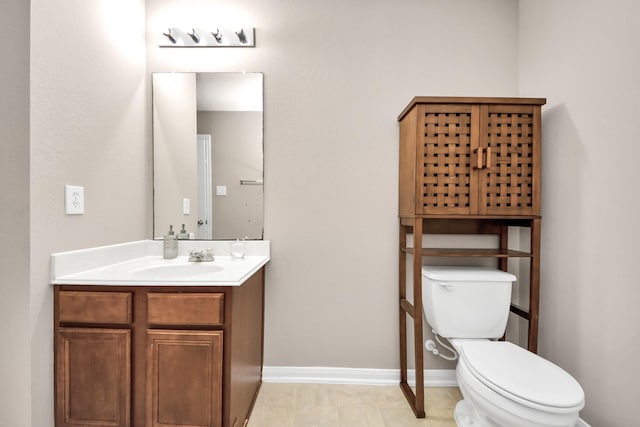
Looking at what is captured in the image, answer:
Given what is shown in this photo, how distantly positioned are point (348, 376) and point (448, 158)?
1.44 meters

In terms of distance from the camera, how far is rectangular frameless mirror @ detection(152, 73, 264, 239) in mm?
1911

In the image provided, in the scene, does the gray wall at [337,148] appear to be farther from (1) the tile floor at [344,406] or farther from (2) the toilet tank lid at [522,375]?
(2) the toilet tank lid at [522,375]

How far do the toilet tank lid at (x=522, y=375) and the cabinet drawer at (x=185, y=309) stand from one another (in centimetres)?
109

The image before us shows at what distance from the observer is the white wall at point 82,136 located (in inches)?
46.8

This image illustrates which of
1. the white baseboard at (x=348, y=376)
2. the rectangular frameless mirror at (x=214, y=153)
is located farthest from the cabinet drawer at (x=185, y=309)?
the white baseboard at (x=348, y=376)

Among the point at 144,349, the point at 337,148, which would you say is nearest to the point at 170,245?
the point at 144,349

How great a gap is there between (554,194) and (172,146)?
7.36ft

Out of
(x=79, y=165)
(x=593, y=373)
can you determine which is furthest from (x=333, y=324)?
(x=79, y=165)

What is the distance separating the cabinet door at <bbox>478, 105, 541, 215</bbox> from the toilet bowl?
69 centimetres

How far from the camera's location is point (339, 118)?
191 centimetres

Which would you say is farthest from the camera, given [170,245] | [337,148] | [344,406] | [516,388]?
[337,148]

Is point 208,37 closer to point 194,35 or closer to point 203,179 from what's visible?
point 194,35

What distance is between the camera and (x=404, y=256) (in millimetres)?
1861

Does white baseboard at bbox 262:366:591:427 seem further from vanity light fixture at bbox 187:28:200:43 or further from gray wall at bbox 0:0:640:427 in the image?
vanity light fixture at bbox 187:28:200:43
